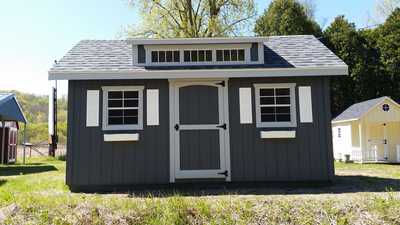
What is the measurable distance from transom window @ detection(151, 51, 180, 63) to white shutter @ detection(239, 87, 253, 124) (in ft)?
5.88

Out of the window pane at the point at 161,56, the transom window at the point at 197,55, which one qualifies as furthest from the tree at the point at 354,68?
the window pane at the point at 161,56

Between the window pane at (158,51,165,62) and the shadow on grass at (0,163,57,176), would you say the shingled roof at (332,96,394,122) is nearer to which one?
the window pane at (158,51,165,62)

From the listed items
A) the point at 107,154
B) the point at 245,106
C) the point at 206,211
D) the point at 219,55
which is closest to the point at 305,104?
the point at 245,106

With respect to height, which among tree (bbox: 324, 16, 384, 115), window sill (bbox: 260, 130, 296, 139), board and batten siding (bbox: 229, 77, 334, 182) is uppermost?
tree (bbox: 324, 16, 384, 115)

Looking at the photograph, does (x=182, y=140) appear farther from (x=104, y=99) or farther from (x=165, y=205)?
(x=165, y=205)

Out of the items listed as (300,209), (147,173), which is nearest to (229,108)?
(147,173)

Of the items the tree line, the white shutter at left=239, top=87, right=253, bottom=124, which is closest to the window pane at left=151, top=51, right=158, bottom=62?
the white shutter at left=239, top=87, right=253, bottom=124

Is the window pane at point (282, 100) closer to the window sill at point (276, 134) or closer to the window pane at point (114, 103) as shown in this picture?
the window sill at point (276, 134)

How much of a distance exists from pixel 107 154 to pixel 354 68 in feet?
67.6

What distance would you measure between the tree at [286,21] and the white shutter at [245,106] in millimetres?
19327

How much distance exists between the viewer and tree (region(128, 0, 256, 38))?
24.6 meters

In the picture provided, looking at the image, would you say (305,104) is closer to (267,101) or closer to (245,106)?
(267,101)

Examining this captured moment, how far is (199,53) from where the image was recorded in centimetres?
945

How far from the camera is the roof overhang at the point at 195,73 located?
8.62 meters
